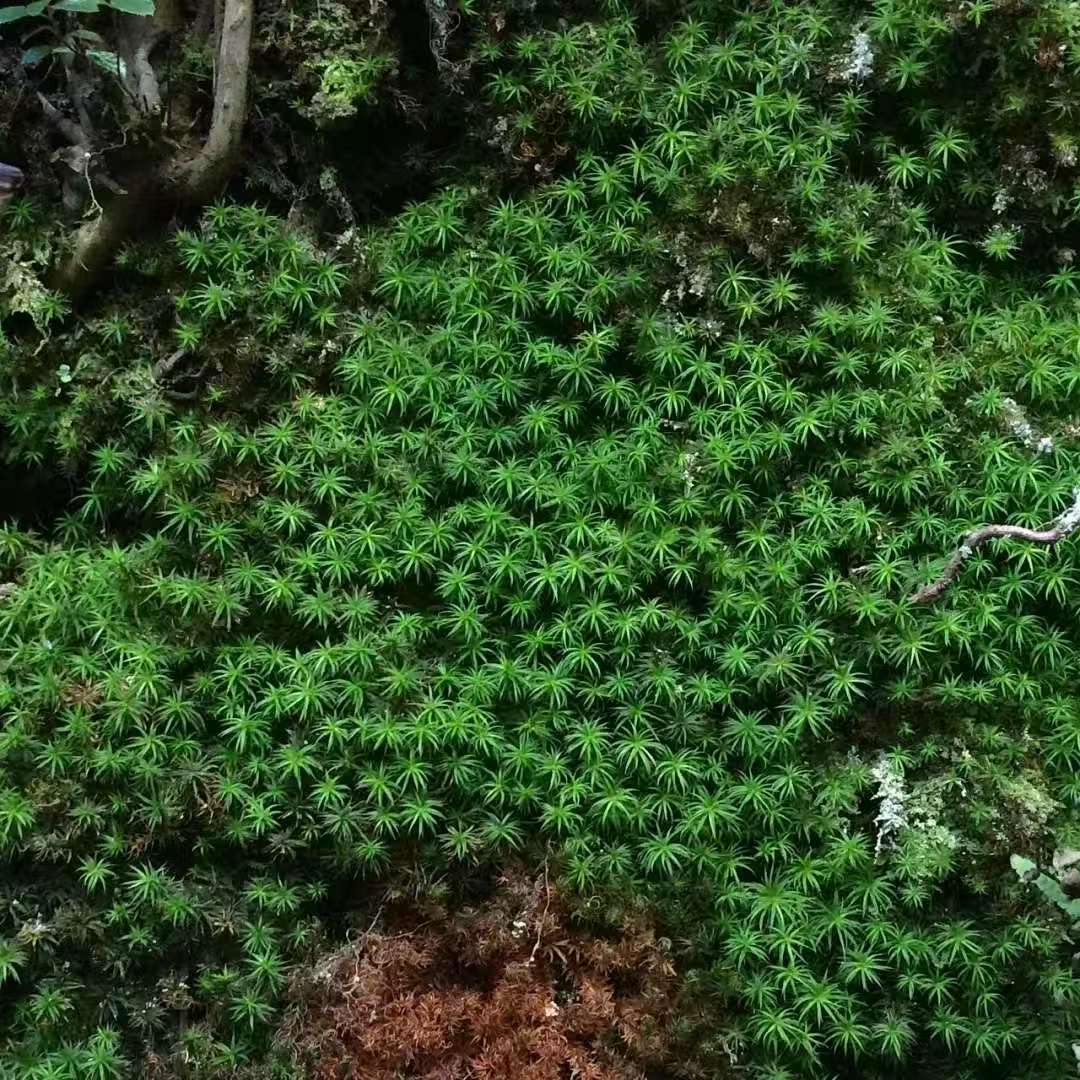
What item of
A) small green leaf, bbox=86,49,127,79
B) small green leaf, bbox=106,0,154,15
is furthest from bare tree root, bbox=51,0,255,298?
small green leaf, bbox=106,0,154,15

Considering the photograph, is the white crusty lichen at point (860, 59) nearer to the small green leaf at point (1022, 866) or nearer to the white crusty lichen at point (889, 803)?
the white crusty lichen at point (889, 803)

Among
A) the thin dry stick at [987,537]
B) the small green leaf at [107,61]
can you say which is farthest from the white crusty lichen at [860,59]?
the small green leaf at [107,61]

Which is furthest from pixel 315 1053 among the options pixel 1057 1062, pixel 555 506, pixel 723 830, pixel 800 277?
pixel 800 277

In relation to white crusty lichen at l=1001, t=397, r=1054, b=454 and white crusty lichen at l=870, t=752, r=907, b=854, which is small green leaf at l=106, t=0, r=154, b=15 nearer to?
white crusty lichen at l=1001, t=397, r=1054, b=454

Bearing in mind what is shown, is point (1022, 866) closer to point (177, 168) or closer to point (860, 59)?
point (860, 59)

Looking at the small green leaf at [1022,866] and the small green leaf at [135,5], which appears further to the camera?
the small green leaf at [135,5]

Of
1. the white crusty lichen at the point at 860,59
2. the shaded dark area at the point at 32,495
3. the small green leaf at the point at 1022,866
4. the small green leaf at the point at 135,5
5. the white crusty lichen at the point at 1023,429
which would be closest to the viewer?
the small green leaf at the point at 1022,866
